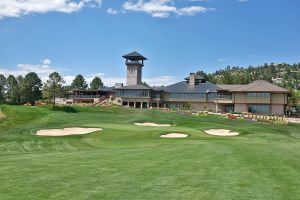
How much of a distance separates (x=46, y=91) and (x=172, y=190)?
83.5 m

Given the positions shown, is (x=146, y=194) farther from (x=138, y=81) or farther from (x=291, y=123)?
(x=138, y=81)

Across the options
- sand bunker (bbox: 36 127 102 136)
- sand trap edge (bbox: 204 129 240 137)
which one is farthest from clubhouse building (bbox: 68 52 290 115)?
sand bunker (bbox: 36 127 102 136)

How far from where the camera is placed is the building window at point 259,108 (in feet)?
256

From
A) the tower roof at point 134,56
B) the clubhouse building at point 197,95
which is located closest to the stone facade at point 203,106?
the clubhouse building at point 197,95

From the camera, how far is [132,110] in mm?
73500

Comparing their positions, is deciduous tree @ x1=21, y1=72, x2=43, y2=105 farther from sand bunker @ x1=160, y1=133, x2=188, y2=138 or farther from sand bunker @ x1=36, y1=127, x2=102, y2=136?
sand bunker @ x1=160, y1=133, x2=188, y2=138

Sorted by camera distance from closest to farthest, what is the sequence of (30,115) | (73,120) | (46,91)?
(73,120) < (30,115) < (46,91)

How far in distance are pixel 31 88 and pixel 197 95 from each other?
179ft

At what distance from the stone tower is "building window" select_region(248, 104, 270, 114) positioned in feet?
107

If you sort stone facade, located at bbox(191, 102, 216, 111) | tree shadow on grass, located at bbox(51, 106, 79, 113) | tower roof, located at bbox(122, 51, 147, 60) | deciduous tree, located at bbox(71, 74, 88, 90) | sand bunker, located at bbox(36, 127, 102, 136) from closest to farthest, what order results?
sand bunker, located at bbox(36, 127, 102, 136) < tree shadow on grass, located at bbox(51, 106, 79, 113) < stone facade, located at bbox(191, 102, 216, 111) < tower roof, located at bbox(122, 51, 147, 60) < deciduous tree, located at bbox(71, 74, 88, 90)

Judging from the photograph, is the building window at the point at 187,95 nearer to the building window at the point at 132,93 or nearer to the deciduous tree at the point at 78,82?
the building window at the point at 132,93

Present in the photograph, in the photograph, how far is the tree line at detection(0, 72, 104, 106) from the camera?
3617 inches

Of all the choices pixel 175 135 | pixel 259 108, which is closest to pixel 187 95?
pixel 259 108

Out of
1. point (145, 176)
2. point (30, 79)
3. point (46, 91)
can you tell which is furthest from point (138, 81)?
point (145, 176)
